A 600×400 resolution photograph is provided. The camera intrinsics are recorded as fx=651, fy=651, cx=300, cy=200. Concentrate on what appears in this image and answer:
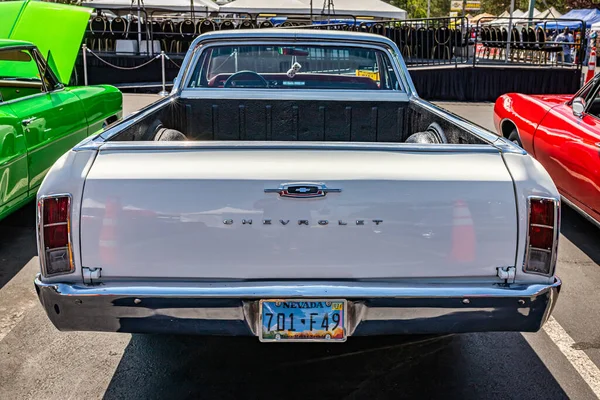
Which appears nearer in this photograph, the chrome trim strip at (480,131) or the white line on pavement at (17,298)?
the chrome trim strip at (480,131)

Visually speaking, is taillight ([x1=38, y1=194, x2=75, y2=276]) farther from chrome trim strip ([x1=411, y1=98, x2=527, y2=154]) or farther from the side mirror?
the side mirror

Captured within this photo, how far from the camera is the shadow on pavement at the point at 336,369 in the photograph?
3115 mm

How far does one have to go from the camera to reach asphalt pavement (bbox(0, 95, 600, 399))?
123 inches

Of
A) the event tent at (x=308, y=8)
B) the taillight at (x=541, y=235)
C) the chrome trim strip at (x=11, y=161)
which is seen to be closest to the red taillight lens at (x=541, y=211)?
the taillight at (x=541, y=235)

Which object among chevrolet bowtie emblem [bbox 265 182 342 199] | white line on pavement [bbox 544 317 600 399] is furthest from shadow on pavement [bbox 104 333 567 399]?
chevrolet bowtie emblem [bbox 265 182 342 199]

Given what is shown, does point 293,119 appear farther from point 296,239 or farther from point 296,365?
point 296,239

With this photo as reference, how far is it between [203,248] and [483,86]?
13.8m

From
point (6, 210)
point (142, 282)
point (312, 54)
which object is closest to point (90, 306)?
point (142, 282)

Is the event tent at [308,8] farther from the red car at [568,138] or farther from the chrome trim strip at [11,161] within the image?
the chrome trim strip at [11,161]

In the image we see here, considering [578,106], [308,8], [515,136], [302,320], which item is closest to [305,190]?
[302,320]

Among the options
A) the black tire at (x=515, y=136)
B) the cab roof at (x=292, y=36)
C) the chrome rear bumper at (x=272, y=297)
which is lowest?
the black tire at (x=515, y=136)

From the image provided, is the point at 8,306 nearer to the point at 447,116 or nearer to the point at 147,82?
the point at 447,116

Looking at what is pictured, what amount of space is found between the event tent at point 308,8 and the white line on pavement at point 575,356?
21.5 metres

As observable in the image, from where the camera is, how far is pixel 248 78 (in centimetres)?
505
